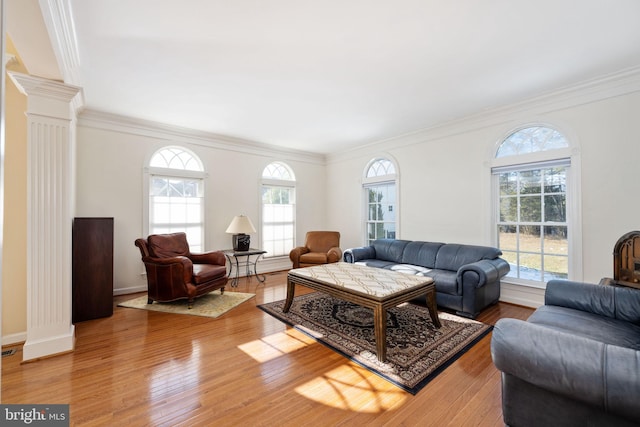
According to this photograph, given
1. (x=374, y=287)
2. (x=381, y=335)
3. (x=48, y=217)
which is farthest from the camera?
(x=374, y=287)

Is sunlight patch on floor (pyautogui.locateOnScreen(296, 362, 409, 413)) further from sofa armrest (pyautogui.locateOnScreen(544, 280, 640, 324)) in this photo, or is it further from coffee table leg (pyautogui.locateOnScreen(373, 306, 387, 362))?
sofa armrest (pyautogui.locateOnScreen(544, 280, 640, 324))

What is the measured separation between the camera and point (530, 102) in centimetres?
356

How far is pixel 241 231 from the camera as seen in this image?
15.6 feet

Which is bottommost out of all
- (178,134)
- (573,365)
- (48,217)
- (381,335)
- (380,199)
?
(381,335)

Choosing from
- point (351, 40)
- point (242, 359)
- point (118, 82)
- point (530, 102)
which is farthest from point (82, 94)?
point (530, 102)

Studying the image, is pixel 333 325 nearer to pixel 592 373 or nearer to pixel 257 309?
pixel 257 309

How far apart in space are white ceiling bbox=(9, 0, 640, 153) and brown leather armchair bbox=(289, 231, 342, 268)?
2.41 m

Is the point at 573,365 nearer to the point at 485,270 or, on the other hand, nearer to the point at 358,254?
the point at 485,270

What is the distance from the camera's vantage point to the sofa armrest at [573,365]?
45.2 inches

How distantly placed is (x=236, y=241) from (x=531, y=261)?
4.47 meters

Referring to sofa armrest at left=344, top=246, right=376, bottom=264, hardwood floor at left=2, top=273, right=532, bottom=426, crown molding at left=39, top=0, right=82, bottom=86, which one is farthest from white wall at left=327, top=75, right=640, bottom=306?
crown molding at left=39, top=0, right=82, bottom=86

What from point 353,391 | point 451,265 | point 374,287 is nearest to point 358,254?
point 451,265

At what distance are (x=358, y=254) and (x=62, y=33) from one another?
13.8 feet

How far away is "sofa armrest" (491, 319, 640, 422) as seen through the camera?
1.15 metres
